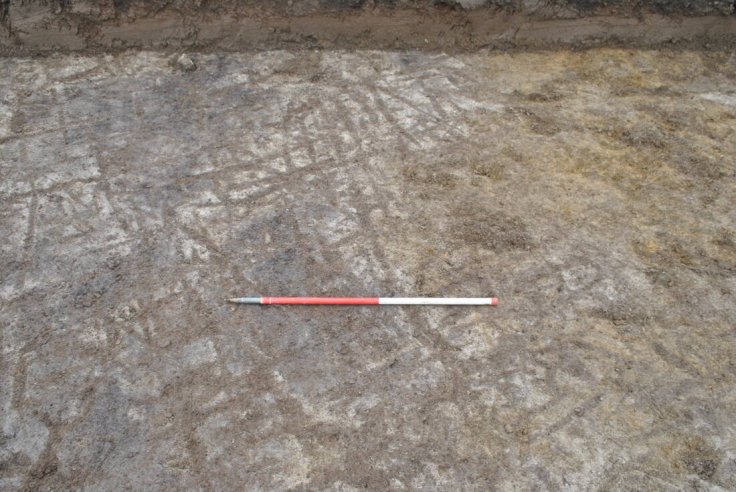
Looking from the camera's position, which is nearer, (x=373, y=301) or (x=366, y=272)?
(x=373, y=301)

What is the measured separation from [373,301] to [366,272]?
23 cm

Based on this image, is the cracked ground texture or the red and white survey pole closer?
the cracked ground texture

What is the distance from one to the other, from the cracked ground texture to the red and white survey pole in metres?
0.06

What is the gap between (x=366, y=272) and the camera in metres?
3.34

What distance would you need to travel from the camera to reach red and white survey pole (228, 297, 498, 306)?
10.3 feet

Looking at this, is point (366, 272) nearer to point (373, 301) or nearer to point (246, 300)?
point (373, 301)

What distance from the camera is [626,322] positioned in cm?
311

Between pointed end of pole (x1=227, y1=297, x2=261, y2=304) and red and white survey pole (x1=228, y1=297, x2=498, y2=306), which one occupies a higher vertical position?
red and white survey pole (x1=228, y1=297, x2=498, y2=306)

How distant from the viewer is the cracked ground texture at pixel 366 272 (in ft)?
8.57

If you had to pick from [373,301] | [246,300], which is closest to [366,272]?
[373,301]

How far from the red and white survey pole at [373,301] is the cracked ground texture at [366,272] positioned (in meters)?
0.06

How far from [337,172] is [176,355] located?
5.22 ft

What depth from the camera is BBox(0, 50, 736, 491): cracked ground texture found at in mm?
2613

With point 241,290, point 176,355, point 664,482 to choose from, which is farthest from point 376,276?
point 664,482
